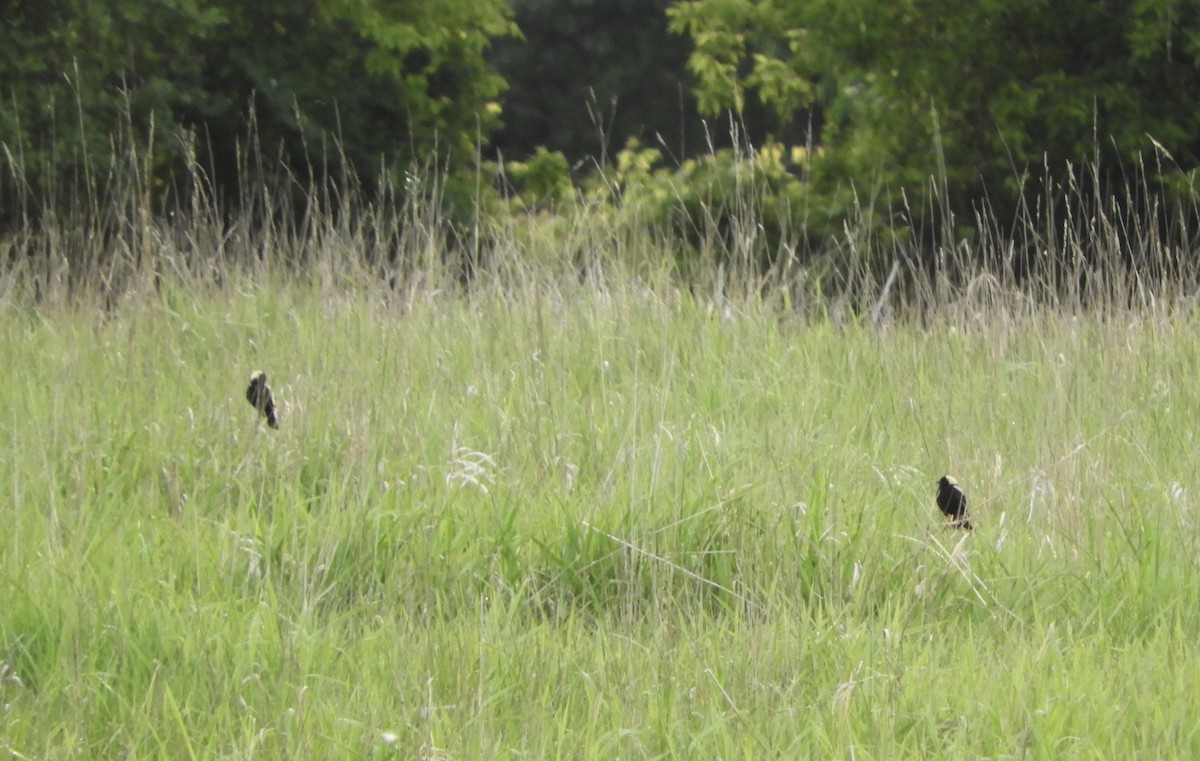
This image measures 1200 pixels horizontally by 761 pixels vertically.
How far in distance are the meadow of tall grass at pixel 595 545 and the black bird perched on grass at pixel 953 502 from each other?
0.07 m

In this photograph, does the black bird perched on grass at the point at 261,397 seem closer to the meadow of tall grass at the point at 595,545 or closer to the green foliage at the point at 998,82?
the meadow of tall grass at the point at 595,545

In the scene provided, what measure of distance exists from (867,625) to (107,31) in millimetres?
8611

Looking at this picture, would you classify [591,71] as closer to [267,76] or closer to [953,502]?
[267,76]

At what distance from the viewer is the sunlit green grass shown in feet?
7.70

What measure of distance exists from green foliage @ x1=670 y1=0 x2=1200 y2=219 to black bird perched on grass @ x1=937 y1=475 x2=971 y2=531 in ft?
21.7

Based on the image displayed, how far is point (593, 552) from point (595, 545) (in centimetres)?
2

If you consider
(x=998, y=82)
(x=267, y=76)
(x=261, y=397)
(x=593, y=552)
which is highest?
(x=267, y=76)

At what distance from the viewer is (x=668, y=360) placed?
462 cm

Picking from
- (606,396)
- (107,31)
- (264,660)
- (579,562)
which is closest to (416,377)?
(606,396)

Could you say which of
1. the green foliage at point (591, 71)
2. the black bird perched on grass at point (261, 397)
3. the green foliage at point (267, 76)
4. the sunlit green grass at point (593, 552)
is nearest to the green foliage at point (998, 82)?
the green foliage at point (267, 76)

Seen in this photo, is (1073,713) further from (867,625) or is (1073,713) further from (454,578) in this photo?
(454,578)

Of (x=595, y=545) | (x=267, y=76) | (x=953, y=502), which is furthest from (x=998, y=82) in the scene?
(x=595, y=545)

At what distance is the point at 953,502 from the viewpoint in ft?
9.70

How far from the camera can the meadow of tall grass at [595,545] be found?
7.71 ft
